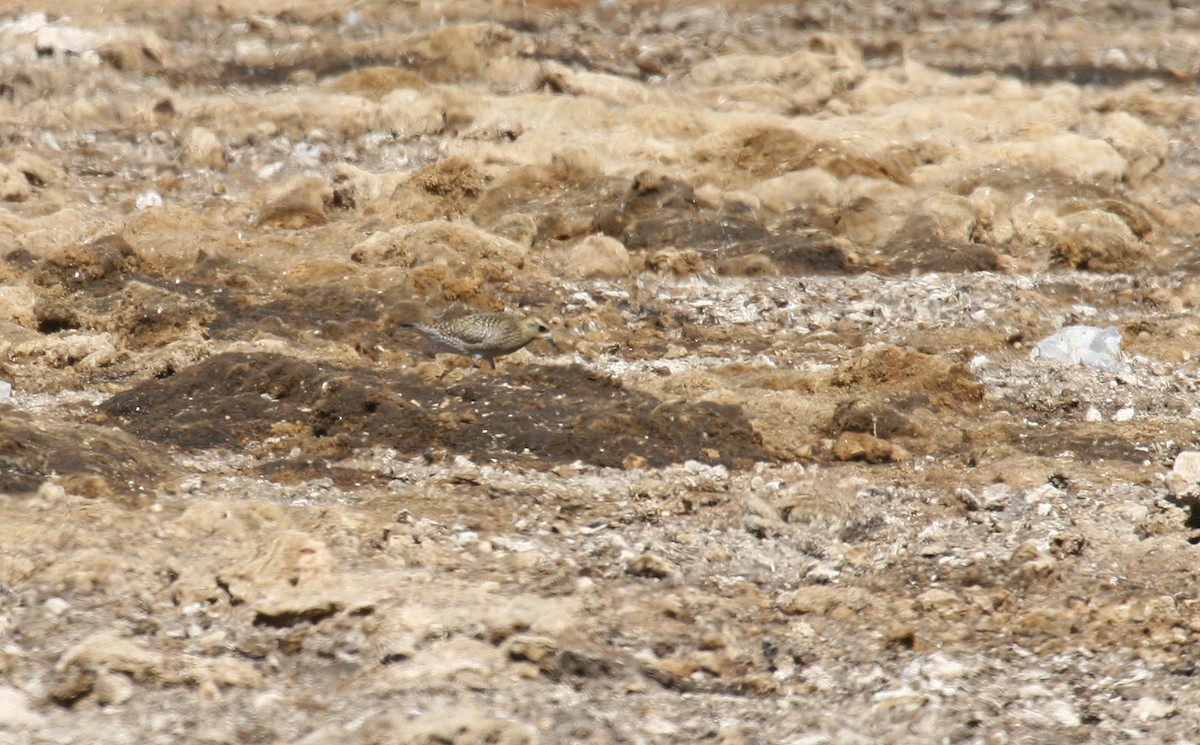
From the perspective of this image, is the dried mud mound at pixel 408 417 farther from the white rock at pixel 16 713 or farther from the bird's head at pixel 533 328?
the white rock at pixel 16 713

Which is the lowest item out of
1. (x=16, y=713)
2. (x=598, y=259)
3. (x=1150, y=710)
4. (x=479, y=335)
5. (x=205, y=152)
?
(x=598, y=259)

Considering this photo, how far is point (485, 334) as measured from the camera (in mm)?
9367

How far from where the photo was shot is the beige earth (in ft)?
19.9

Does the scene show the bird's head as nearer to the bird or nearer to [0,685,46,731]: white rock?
the bird

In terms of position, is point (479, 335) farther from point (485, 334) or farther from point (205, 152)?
point (205, 152)

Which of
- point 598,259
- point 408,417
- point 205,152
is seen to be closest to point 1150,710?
point 408,417

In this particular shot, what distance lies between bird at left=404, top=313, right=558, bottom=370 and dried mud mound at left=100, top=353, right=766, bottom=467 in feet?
1.00

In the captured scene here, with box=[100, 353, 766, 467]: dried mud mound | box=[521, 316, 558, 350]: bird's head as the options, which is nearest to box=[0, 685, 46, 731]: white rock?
box=[100, 353, 766, 467]: dried mud mound

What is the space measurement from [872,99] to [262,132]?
711 cm

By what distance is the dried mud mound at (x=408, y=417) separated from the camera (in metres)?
8.36

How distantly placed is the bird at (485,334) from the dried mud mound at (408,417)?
30 centimetres

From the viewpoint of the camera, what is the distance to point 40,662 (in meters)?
5.88

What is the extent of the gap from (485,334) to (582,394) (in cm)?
76

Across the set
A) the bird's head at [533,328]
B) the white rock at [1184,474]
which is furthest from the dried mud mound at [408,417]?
the white rock at [1184,474]
